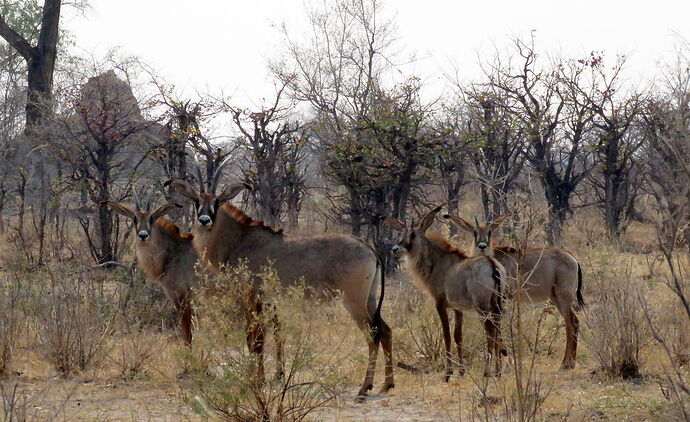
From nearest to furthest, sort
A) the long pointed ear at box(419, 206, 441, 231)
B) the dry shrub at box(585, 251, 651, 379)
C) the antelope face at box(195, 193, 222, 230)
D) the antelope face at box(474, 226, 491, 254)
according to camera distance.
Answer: the dry shrub at box(585, 251, 651, 379)
the antelope face at box(195, 193, 222, 230)
the long pointed ear at box(419, 206, 441, 231)
the antelope face at box(474, 226, 491, 254)

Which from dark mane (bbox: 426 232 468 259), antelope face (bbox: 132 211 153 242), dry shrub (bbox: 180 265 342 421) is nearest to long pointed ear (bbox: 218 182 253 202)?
antelope face (bbox: 132 211 153 242)

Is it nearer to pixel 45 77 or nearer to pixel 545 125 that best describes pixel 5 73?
pixel 45 77

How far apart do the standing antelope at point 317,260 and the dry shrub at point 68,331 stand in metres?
1.40

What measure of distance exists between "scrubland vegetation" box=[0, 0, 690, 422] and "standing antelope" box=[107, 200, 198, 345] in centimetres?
22

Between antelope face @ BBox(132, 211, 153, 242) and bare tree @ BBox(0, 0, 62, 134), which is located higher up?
bare tree @ BBox(0, 0, 62, 134)

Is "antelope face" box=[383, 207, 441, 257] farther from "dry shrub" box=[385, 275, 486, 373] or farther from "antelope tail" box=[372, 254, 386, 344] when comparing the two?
"antelope tail" box=[372, 254, 386, 344]

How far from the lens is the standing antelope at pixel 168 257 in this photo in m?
9.59

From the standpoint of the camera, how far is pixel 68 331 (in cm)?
866

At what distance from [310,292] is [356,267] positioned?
0.51 metres

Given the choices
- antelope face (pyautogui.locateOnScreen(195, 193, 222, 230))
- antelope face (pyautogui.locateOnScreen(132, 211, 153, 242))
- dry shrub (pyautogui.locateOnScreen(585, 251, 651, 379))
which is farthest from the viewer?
antelope face (pyautogui.locateOnScreen(132, 211, 153, 242))

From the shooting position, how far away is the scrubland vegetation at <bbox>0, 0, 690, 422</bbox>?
6.31 m

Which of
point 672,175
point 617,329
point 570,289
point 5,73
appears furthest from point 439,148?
point 5,73

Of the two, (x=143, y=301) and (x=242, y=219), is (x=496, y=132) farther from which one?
(x=242, y=219)

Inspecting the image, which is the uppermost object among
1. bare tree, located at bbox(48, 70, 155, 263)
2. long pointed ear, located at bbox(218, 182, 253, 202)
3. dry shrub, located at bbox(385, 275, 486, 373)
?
bare tree, located at bbox(48, 70, 155, 263)
